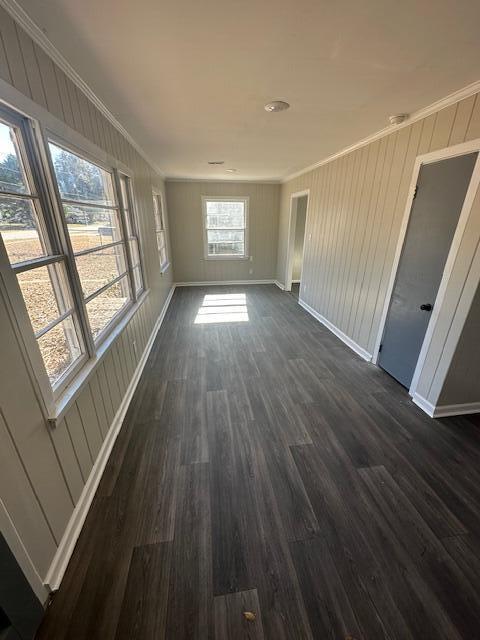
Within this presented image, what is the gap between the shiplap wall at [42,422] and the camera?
1006mm

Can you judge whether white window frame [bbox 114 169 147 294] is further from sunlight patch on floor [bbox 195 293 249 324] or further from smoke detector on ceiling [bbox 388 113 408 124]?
smoke detector on ceiling [bbox 388 113 408 124]

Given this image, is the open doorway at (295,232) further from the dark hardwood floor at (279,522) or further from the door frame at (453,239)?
the dark hardwood floor at (279,522)

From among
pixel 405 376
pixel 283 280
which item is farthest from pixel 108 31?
pixel 283 280

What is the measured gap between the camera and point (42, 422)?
119 centimetres

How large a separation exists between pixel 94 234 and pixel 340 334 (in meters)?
3.29

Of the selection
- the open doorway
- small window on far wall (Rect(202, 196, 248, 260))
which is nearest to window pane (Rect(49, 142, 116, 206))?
the open doorway

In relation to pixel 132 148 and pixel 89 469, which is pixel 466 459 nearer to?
pixel 89 469

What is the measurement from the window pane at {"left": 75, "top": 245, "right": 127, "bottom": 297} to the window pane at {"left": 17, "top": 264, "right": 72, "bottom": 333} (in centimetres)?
21

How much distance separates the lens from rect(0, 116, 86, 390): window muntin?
1.14 meters

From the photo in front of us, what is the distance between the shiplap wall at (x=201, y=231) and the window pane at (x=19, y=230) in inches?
200

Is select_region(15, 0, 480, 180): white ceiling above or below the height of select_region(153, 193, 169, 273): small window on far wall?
above

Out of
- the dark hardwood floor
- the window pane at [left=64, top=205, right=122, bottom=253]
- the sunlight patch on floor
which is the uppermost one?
the window pane at [left=64, top=205, right=122, bottom=253]

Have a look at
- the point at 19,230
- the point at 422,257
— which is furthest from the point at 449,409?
the point at 19,230

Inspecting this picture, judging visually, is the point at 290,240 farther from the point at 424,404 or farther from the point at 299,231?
the point at 424,404
